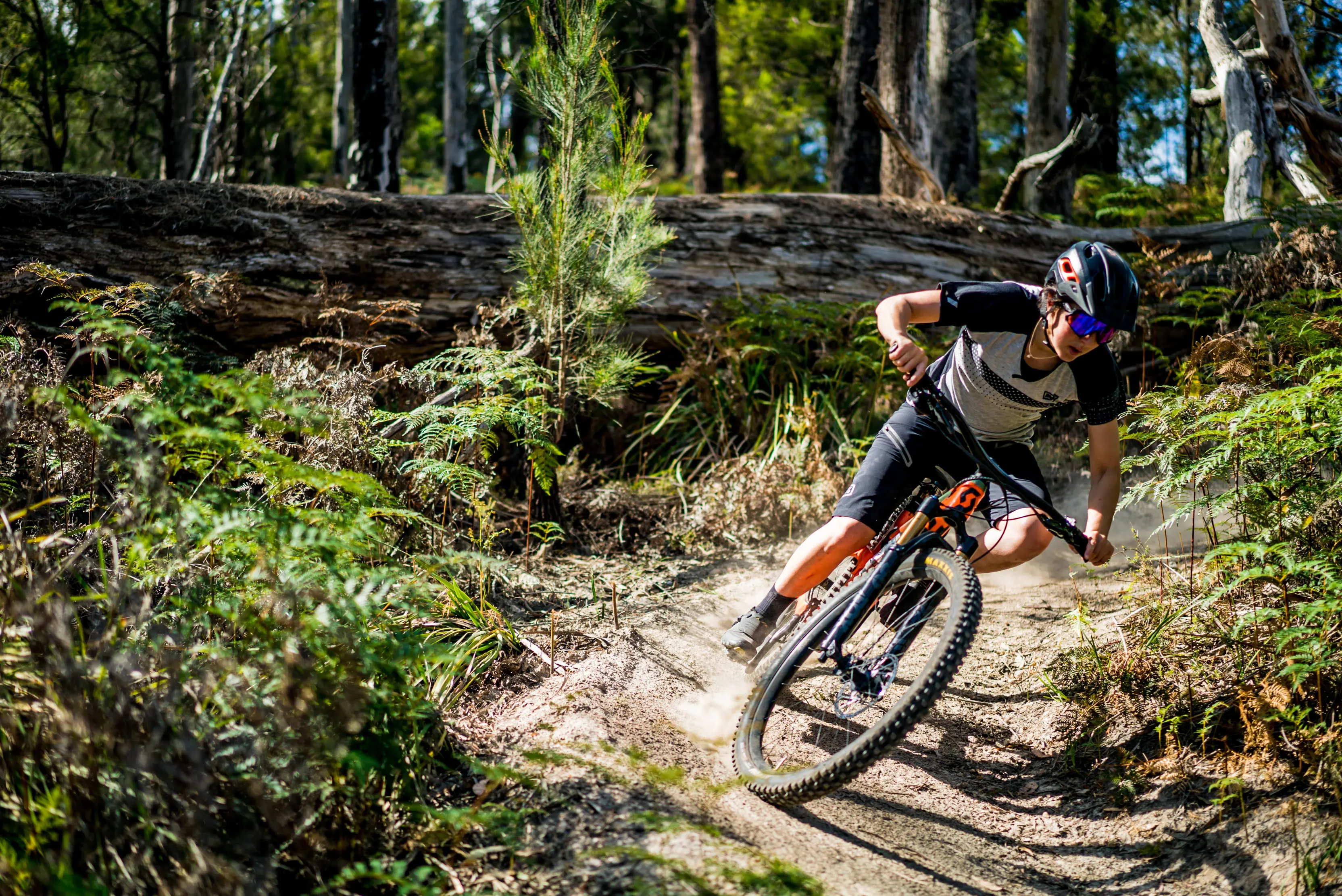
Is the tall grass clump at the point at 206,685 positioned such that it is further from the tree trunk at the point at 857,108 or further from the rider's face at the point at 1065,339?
the tree trunk at the point at 857,108

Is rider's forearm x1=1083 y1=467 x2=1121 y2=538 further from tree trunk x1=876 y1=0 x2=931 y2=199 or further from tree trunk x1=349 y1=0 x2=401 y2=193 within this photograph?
tree trunk x1=349 y1=0 x2=401 y2=193

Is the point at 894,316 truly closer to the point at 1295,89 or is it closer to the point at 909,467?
the point at 909,467

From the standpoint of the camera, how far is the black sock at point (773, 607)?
399cm

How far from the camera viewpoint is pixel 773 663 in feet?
11.3

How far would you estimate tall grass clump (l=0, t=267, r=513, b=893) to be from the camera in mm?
2238

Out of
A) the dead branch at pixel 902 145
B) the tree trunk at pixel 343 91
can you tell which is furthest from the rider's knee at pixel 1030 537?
the tree trunk at pixel 343 91

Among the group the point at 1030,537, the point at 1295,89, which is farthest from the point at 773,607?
the point at 1295,89

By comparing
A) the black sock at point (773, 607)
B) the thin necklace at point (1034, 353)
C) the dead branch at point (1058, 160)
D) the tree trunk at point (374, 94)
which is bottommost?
the black sock at point (773, 607)

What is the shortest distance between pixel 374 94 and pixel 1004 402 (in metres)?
9.31

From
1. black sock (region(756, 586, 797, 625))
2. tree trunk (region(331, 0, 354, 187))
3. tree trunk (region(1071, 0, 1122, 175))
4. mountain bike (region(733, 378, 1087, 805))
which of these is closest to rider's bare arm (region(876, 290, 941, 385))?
mountain bike (region(733, 378, 1087, 805))

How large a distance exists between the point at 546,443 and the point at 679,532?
5.01ft

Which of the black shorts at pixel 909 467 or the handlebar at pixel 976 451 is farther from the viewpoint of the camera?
the black shorts at pixel 909 467

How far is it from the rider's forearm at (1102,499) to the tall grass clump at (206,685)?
2497mm

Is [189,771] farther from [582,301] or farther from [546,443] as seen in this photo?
[582,301]
